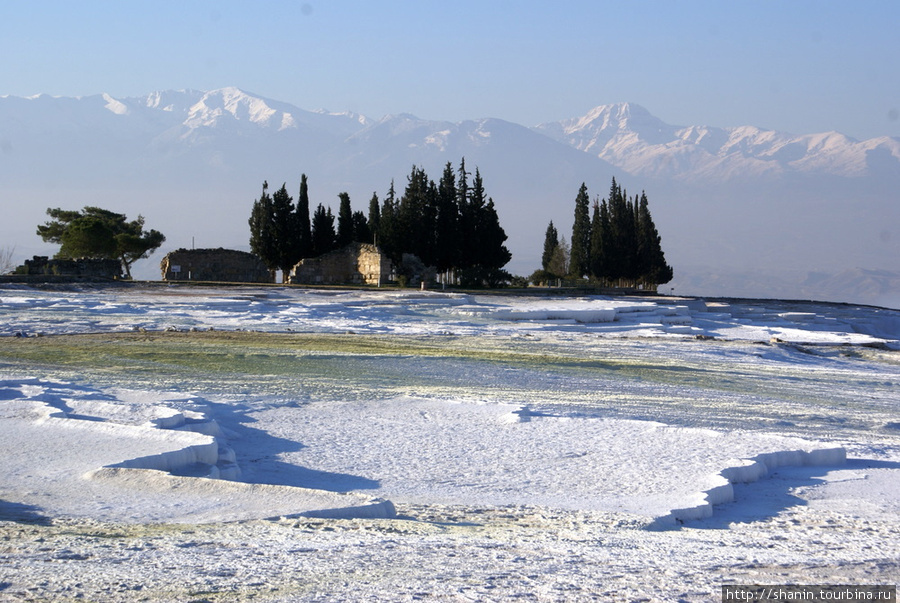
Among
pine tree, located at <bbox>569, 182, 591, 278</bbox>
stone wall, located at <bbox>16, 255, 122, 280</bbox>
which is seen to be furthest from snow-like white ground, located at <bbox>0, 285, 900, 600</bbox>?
pine tree, located at <bbox>569, 182, 591, 278</bbox>

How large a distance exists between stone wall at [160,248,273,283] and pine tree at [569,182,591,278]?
759 inches

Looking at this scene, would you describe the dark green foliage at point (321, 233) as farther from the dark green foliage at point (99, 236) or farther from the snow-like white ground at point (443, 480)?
the snow-like white ground at point (443, 480)

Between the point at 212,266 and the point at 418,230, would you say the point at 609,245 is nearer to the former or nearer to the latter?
the point at 418,230

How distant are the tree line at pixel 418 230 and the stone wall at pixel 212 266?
4387 millimetres

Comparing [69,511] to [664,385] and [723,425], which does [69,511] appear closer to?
[723,425]

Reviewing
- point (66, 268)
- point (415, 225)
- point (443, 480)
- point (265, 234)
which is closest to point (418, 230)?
point (415, 225)

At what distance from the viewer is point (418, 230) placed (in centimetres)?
4328

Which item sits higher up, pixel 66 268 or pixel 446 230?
pixel 446 230

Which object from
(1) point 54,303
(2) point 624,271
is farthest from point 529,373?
(2) point 624,271

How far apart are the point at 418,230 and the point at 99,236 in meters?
16.7

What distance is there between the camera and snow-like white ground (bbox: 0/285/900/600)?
156 inches

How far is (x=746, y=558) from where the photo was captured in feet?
14.6

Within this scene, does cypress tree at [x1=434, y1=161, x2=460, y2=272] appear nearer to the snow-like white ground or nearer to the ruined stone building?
the ruined stone building

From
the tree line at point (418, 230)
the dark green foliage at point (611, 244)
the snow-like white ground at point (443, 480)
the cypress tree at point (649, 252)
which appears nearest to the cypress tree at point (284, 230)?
the tree line at point (418, 230)
